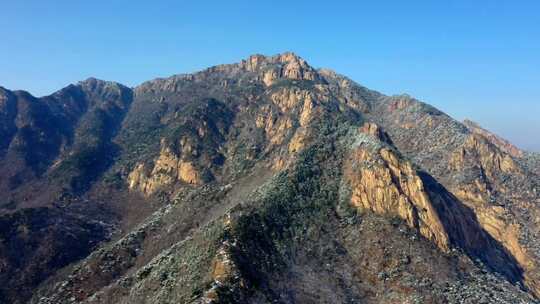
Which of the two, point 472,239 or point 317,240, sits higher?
point 472,239

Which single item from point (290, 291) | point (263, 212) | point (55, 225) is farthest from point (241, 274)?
point (55, 225)

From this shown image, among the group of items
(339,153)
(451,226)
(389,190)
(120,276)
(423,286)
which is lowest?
(120,276)

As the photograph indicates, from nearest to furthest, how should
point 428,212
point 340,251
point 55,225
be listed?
1. point 340,251
2. point 428,212
3. point 55,225

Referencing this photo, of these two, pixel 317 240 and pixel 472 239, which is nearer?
pixel 317 240

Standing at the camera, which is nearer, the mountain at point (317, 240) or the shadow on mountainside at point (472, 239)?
the mountain at point (317, 240)

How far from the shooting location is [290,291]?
90.6 metres

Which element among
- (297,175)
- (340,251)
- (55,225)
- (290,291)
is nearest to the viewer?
(290,291)

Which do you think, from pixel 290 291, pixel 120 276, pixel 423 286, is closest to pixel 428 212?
pixel 423 286

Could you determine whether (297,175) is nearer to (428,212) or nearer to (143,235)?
(428,212)

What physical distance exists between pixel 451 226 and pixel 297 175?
46.1 metres

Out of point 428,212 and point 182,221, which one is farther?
point 182,221

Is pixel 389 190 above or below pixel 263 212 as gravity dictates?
above

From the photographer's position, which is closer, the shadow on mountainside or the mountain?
the mountain

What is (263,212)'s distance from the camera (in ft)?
371
